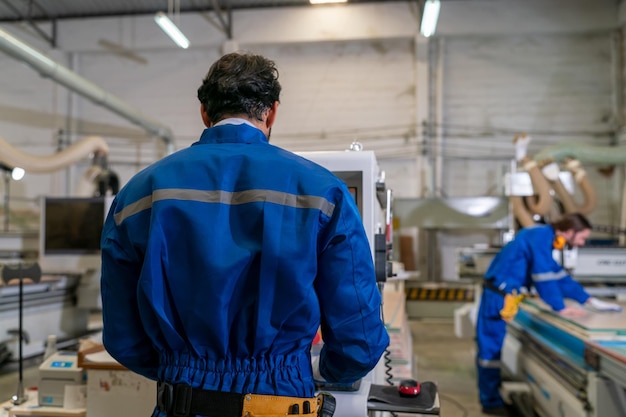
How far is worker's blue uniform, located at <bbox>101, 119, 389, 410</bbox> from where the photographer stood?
3.19ft

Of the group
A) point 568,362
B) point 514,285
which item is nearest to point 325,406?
point 568,362

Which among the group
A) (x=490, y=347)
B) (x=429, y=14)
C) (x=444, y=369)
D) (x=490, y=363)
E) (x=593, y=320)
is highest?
(x=429, y=14)

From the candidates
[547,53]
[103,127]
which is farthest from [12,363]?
[547,53]

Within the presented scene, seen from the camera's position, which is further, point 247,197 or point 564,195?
point 564,195

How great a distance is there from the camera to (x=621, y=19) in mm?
6672

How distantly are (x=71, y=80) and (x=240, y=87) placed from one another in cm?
492

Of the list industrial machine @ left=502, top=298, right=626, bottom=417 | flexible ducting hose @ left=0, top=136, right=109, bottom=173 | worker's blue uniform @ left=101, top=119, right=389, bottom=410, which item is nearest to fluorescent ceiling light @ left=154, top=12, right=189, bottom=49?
flexible ducting hose @ left=0, top=136, right=109, bottom=173

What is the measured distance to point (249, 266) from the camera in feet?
3.25

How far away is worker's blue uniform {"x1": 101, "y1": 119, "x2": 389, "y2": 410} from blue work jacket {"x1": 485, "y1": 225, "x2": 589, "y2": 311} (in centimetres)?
248

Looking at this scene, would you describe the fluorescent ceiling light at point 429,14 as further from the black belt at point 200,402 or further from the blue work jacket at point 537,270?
the black belt at point 200,402

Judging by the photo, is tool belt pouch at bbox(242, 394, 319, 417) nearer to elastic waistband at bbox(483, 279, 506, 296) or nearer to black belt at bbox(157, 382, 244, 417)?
black belt at bbox(157, 382, 244, 417)

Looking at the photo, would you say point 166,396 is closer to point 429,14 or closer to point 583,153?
point 429,14

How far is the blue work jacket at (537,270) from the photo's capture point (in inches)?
124

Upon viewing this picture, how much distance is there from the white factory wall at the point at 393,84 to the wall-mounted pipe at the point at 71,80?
73 centimetres
